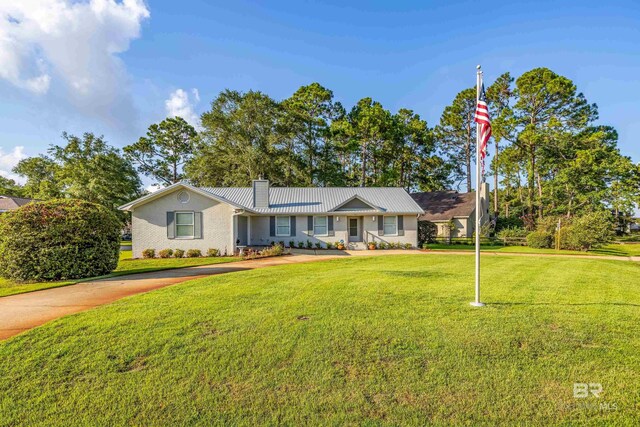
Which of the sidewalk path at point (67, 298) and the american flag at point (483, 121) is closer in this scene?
the sidewalk path at point (67, 298)

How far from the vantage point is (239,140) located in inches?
1293

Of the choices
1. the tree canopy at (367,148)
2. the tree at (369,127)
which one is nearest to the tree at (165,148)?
the tree canopy at (367,148)

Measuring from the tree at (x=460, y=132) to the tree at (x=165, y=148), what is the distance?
31591 mm

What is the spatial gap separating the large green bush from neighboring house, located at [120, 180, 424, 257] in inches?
268

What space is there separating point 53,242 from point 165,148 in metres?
34.5

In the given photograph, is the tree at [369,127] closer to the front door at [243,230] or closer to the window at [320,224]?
the window at [320,224]

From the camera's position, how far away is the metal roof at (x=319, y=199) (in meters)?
21.4

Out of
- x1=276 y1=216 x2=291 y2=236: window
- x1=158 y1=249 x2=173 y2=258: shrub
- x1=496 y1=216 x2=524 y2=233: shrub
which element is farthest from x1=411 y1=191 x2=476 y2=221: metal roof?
x1=158 y1=249 x2=173 y2=258: shrub

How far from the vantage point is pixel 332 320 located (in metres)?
5.51

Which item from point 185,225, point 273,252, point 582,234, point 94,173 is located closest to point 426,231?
point 582,234

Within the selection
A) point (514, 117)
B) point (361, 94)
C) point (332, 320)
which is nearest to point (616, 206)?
point (514, 117)

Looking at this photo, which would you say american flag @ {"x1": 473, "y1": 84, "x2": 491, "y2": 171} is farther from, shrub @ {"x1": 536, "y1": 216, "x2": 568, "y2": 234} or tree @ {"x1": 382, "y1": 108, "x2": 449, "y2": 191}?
tree @ {"x1": 382, "y1": 108, "x2": 449, "y2": 191}

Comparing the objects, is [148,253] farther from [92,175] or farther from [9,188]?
[9,188]

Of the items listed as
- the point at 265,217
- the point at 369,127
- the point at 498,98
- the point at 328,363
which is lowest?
the point at 328,363
